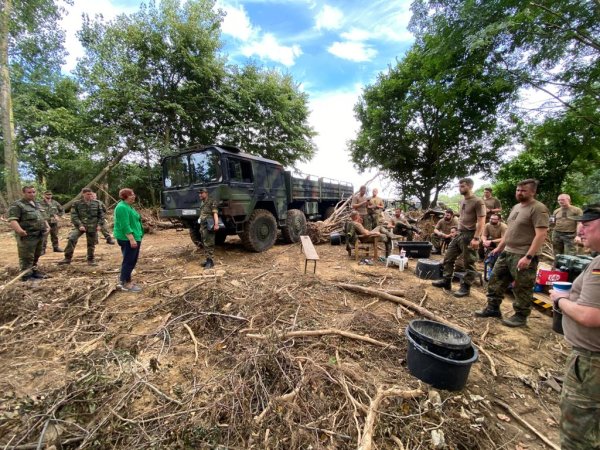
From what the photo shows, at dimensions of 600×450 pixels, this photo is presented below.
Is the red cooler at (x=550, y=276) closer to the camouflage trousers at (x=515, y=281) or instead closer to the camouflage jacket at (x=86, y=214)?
the camouflage trousers at (x=515, y=281)

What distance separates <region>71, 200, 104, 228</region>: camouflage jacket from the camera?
17.1 ft

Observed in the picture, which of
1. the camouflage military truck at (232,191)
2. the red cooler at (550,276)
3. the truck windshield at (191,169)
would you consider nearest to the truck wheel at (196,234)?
the camouflage military truck at (232,191)

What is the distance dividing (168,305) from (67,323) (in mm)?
1059

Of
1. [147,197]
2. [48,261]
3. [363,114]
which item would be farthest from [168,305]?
[363,114]

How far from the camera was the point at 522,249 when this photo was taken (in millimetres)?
3004

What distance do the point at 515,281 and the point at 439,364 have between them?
211 centimetres

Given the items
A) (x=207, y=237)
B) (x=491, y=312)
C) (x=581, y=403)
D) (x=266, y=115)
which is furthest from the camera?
(x=266, y=115)

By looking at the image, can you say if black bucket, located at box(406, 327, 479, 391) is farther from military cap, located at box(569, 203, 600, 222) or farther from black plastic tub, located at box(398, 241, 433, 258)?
black plastic tub, located at box(398, 241, 433, 258)

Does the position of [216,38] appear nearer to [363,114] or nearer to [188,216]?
[363,114]

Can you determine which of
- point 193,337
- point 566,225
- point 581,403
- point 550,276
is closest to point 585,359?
point 581,403

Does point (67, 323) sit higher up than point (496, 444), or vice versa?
point (67, 323)

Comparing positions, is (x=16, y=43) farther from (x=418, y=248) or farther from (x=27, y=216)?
(x=418, y=248)

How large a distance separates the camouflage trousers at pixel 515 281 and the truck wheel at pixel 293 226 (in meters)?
5.04

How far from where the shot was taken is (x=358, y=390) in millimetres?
1790
